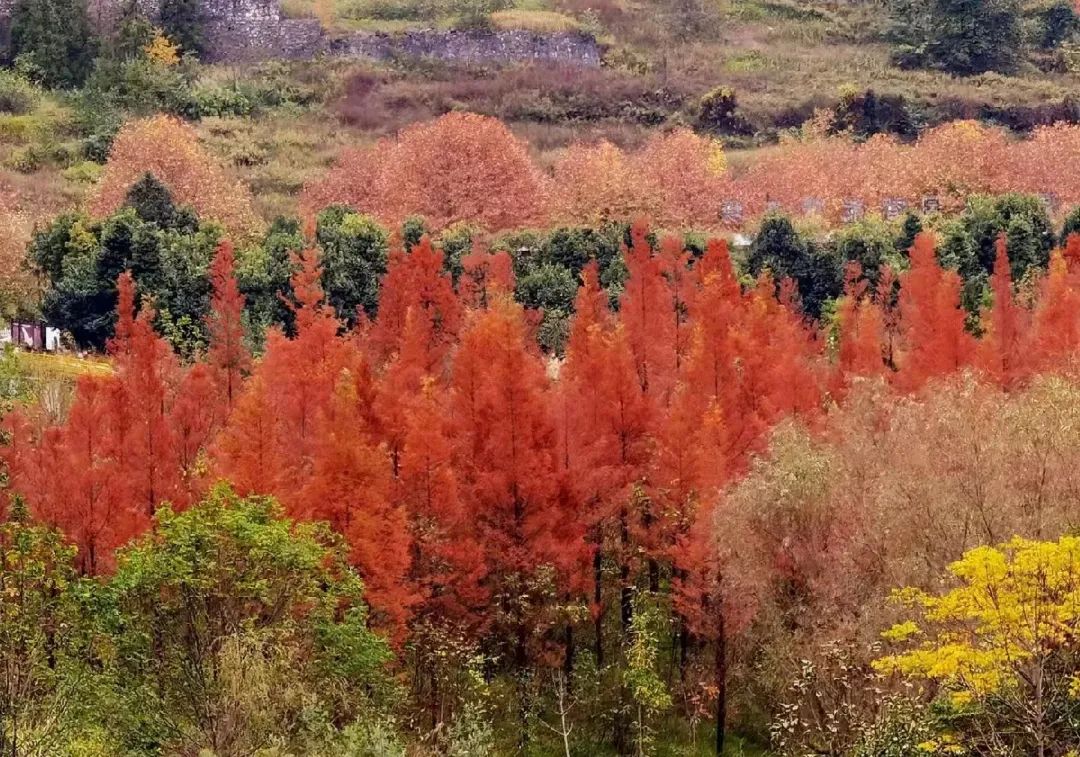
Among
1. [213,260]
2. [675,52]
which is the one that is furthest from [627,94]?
[213,260]

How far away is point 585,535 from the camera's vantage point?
36.5m

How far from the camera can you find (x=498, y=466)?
35.2 m

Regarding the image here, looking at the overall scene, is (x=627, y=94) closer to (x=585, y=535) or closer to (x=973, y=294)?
(x=973, y=294)

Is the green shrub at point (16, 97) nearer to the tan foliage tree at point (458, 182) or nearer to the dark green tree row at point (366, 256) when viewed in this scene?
the tan foliage tree at point (458, 182)

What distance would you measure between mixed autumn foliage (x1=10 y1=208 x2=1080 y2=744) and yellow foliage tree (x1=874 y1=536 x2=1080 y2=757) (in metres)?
5.20

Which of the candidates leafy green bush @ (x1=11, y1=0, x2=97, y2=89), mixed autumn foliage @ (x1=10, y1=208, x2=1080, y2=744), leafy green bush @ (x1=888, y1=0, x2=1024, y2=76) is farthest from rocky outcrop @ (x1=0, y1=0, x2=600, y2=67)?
mixed autumn foliage @ (x1=10, y1=208, x2=1080, y2=744)

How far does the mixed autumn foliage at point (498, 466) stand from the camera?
32.5 m

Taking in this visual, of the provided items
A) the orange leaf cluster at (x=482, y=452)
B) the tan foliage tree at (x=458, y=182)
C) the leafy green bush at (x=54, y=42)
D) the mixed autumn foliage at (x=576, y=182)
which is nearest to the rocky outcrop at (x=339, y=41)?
the leafy green bush at (x=54, y=42)

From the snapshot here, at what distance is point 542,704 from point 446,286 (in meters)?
18.9

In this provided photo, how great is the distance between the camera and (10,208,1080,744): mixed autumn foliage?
32.5 m

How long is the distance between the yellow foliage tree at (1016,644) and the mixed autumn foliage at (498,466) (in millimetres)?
5197

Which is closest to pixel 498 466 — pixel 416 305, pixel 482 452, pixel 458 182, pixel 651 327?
pixel 482 452

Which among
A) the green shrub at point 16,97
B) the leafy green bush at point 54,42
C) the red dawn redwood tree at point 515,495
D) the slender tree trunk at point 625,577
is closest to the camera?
the red dawn redwood tree at point 515,495

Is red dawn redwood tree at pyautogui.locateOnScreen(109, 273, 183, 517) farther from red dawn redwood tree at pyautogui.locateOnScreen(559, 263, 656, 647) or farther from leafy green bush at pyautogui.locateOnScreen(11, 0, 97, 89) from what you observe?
leafy green bush at pyautogui.locateOnScreen(11, 0, 97, 89)
